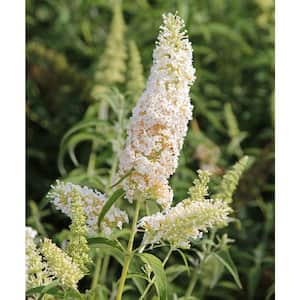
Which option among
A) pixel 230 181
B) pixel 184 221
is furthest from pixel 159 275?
pixel 230 181

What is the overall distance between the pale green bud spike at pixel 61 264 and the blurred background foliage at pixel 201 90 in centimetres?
129

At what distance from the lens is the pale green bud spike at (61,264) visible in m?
1.31

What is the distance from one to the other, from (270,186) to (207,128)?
436mm

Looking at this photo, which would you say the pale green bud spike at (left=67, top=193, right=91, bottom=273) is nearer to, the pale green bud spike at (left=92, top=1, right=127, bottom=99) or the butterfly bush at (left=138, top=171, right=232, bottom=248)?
the butterfly bush at (left=138, top=171, right=232, bottom=248)

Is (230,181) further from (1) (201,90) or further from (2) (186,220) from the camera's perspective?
(1) (201,90)

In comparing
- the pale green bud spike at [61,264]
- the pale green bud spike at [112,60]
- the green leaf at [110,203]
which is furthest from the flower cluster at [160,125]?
the pale green bud spike at [112,60]

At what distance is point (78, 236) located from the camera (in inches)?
54.1

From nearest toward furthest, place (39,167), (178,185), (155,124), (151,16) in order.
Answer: (155,124) → (178,185) → (39,167) → (151,16)

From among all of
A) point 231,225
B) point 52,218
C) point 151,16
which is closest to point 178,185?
point 231,225

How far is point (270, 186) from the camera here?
2924mm

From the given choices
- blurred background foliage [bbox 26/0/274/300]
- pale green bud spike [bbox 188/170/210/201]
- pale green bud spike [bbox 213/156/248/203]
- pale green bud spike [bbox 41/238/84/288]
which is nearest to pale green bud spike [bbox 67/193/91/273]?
pale green bud spike [bbox 41/238/84/288]

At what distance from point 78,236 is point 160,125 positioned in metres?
0.25

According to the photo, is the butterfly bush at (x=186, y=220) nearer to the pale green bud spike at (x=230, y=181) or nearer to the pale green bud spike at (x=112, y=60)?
the pale green bud spike at (x=230, y=181)
